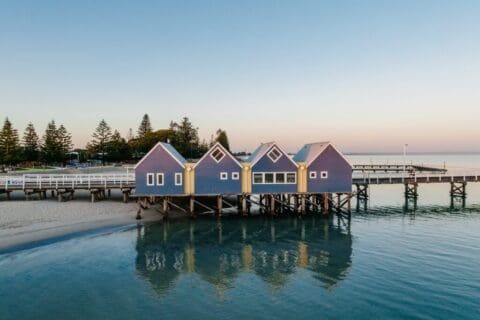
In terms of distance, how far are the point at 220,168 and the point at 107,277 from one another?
16826mm

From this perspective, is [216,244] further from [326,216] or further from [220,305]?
[326,216]

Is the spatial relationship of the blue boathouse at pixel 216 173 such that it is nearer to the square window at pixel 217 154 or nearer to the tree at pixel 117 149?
the square window at pixel 217 154

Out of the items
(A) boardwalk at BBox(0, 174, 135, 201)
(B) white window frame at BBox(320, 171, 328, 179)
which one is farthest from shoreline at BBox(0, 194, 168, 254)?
(B) white window frame at BBox(320, 171, 328, 179)

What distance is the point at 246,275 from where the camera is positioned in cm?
1961

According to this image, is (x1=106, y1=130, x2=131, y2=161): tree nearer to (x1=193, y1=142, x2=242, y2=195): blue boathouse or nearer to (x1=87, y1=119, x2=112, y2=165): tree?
(x1=87, y1=119, x2=112, y2=165): tree

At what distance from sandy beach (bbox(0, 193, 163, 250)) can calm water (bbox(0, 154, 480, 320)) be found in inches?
90.6

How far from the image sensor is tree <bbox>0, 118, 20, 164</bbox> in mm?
73875

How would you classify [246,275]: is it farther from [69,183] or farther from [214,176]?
[69,183]

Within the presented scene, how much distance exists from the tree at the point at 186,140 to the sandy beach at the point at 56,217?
77.7 meters

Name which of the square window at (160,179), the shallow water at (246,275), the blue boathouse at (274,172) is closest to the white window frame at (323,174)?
the blue boathouse at (274,172)

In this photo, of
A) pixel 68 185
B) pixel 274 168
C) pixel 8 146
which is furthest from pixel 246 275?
pixel 8 146

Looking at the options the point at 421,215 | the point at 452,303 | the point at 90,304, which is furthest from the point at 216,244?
the point at 421,215

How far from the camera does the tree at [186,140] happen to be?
11875cm

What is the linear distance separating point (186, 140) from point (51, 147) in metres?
48.6
